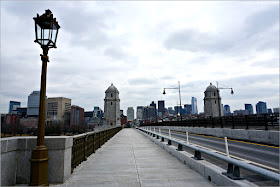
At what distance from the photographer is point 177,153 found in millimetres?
8445

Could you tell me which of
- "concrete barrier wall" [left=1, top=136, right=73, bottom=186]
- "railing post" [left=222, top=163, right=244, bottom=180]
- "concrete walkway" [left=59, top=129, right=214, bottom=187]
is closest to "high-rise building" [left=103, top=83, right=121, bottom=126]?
"concrete walkway" [left=59, top=129, right=214, bottom=187]

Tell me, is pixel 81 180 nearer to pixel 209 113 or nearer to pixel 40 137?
pixel 40 137

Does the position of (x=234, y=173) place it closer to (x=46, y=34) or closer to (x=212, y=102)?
(x=46, y=34)

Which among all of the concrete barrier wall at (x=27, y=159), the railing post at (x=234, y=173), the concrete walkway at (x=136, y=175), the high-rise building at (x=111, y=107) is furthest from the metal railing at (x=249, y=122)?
the high-rise building at (x=111, y=107)

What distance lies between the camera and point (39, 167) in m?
4.64

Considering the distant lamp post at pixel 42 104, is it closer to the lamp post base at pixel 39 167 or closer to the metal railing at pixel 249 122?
the lamp post base at pixel 39 167

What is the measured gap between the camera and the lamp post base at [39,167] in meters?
4.58

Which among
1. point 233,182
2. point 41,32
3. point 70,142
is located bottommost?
point 233,182

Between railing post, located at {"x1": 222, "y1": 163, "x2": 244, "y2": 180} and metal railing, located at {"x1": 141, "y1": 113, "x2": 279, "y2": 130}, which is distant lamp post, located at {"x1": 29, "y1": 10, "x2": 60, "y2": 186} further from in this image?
metal railing, located at {"x1": 141, "y1": 113, "x2": 279, "y2": 130}

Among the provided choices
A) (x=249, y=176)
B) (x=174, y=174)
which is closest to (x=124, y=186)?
(x=174, y=174)

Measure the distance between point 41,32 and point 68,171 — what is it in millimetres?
4265

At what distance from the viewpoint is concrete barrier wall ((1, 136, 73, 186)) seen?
189 inches

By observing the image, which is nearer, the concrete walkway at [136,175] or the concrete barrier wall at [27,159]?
the concrete barrier wall at [27,159]

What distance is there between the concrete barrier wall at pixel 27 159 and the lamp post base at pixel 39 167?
0.33 m
